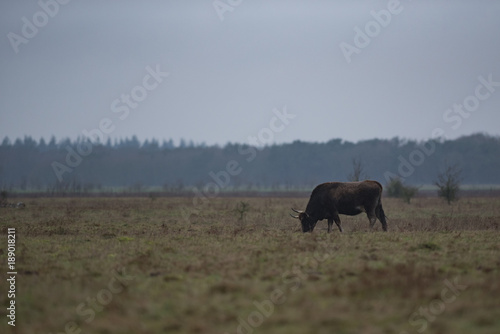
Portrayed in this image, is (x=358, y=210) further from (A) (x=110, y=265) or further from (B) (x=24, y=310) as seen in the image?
(B) (x=24, y=310)

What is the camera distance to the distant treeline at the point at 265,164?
164875 millimetres

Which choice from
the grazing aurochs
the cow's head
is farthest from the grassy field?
the cow's head

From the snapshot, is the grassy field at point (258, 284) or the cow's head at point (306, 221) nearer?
the grassy field at point (258, 284)

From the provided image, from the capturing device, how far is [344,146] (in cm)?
18712

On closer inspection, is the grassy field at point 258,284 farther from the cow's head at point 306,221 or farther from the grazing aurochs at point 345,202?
the cow's head at point 306,221

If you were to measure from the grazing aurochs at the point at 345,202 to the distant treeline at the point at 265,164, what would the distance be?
5420 inches

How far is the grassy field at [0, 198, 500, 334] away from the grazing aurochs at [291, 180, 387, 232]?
2.61 m

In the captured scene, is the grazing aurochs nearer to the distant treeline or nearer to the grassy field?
the grassy field

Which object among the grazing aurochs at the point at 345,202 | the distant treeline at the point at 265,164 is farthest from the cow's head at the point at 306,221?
the distant treeline at the point at 265,164

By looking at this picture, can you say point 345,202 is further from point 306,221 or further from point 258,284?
point 258,284

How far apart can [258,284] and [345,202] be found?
11.0m

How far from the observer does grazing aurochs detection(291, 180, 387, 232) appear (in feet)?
70.4

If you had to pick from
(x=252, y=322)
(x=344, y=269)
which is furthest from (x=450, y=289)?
(x=252, y=322)

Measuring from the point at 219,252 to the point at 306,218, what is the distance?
725 cm
